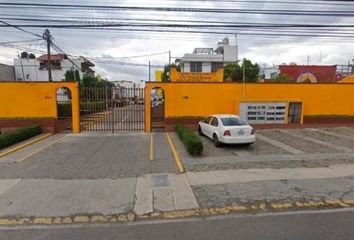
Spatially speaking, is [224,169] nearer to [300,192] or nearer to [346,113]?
[300,192]

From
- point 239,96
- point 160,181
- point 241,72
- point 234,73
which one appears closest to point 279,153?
point 160,181

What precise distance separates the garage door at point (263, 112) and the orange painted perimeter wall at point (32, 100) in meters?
9.82

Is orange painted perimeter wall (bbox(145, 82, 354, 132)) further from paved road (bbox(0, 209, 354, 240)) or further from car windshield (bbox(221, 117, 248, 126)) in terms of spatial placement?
paved road (bbox(0, 209, 354, 240))

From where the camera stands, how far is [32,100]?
16.4m

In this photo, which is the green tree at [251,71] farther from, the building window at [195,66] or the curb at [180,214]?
the curb at [180,214]

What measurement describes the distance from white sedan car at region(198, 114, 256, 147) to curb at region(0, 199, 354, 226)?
17.7 feet

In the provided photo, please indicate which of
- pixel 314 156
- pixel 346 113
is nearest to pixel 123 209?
pixel 314 156

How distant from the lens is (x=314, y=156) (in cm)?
997

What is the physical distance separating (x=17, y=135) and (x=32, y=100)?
12.8ft

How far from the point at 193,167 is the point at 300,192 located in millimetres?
3191

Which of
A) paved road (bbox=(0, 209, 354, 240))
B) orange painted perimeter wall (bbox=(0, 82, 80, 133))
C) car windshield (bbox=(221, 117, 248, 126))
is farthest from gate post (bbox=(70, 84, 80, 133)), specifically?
paved road (bbox=(0, 209, 354, 240))

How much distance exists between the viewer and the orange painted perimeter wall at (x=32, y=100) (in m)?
16.3

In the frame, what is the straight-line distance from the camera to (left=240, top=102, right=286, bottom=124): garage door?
655 inches

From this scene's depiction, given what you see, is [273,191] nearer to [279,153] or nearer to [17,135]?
[279,153]
